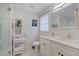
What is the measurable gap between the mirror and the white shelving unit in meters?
0.57

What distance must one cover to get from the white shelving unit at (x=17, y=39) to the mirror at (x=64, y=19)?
0.57 metres

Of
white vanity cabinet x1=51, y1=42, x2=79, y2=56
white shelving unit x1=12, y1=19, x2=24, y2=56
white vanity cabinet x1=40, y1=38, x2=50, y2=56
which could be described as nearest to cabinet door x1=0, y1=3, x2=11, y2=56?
white shelving unit x1=12, y1=19, x2=24, y2=56

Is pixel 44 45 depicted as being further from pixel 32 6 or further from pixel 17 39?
pixel 32 6

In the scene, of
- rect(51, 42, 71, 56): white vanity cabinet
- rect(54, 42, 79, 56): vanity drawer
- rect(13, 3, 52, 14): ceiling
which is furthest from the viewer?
rect(13, 3, 52, 14): ceiling

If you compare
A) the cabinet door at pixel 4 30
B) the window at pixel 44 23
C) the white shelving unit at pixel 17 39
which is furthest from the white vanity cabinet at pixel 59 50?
the cabinet door at pixel 4 30

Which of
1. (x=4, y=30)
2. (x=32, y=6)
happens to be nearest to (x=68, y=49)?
(x=32, y=6)

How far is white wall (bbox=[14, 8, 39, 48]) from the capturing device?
1575mm

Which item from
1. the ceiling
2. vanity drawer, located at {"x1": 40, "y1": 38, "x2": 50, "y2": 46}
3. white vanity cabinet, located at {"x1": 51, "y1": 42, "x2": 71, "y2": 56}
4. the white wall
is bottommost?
white vanity cabinet, located at {"x1": 51, "y1": 42, "x2": 71, "y2": 56}

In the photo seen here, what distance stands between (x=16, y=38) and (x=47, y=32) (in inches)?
21.1

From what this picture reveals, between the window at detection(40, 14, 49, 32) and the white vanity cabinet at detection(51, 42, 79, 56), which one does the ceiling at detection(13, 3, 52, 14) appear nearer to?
the window at detection(40, 14, 49, 32)

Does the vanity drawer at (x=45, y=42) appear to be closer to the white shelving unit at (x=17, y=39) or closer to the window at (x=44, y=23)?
the window at (x=44, y=23)

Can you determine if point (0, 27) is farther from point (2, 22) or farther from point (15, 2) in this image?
point (15, 2)

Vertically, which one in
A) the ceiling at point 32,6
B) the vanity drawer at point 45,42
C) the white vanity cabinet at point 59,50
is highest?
the ceiling at point 32,6

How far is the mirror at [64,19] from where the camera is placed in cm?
157
